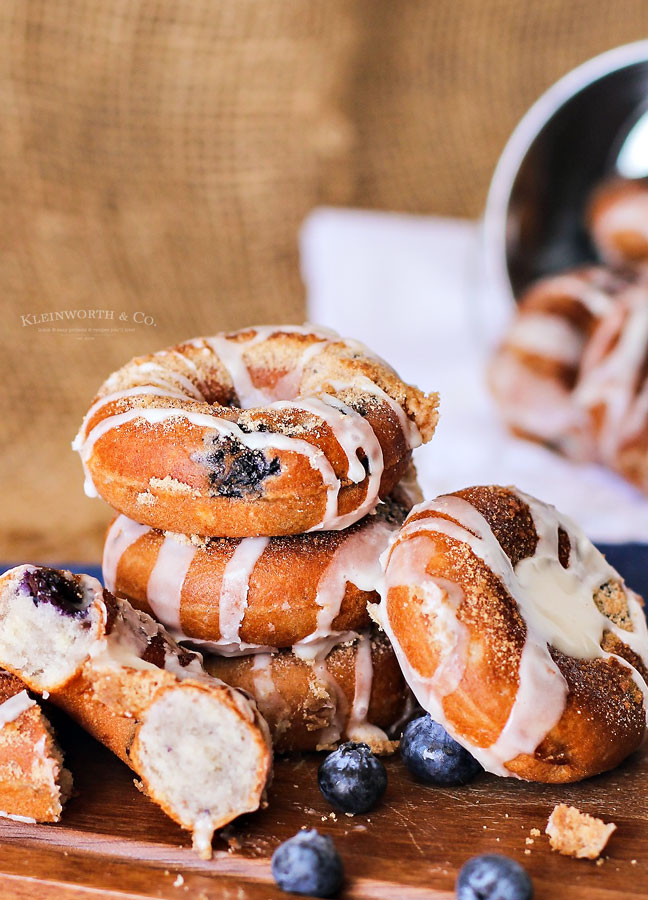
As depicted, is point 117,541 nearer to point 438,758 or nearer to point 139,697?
point 139,697

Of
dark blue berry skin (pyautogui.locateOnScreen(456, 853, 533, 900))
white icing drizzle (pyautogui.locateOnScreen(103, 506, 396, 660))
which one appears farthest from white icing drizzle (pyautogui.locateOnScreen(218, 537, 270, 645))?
dark blue berry skin (pyautogui.locateOnScreen(456, 853, 533, 900))

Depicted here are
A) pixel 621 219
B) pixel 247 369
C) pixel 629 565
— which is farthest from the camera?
pixel 621 219

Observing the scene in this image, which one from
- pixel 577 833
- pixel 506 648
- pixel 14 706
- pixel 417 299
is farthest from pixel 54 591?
pixel 417 299

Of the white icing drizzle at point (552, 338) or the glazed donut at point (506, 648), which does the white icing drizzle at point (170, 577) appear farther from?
the white icing drizzle at point (552, 338)

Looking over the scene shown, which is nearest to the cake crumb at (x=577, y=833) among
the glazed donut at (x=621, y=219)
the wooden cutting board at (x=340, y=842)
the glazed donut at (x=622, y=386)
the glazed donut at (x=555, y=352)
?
the wooden cutting board at (x=340, y=842)

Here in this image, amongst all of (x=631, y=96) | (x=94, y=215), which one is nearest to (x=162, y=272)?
(x=94, y=215)

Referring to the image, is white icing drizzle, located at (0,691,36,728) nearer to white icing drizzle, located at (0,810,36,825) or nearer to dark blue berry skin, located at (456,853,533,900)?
white icing drizzle, located at (0,810,36,825)

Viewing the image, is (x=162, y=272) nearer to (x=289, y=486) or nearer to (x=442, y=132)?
(x=442, y=132)
